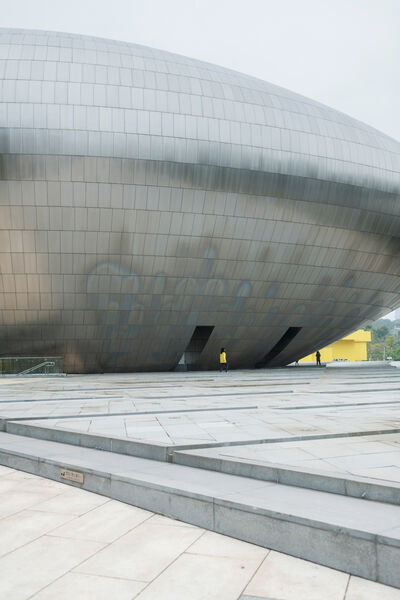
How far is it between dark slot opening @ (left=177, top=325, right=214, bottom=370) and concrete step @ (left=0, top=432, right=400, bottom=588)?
2004cm

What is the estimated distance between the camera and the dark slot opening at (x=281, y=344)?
93.2ft

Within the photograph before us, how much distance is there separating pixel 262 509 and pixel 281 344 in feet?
84.5

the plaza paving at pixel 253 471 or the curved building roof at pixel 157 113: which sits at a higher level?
the curved building roof at pixel 157 113

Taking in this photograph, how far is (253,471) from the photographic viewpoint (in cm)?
492

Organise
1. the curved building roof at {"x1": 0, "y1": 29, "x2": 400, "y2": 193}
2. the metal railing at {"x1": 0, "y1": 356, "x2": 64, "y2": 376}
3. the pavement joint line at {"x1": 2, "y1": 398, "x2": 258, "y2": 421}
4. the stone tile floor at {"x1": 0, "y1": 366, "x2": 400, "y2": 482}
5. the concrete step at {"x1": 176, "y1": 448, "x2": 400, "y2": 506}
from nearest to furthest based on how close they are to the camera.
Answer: the concrete step at {"x1": 176, "y1": 448, "x2": 400, "y2": 506}, the stone tile floor at {"x1": 0, "y1": 366, "x2": 400, "y2": 482}, the pavement joint line at {"x1": 2, "y1": 398, "x2": 258, "y2": 421}, the curved building roof at {"x1": 0, "y1": 29, "x2": 400, "y2": 193}, the metal railing at {"x1": 0, "y1": 356, "x2": 64, "y2": 376}

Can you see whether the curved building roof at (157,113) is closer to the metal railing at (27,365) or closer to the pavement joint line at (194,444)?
the metal railing at (27,365)

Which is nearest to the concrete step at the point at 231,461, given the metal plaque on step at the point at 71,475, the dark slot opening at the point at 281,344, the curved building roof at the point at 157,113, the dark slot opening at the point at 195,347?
the metal plaque on step at the point at 71,475

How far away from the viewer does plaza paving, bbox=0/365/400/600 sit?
3414 millimetres

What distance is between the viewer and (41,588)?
10.6 ft

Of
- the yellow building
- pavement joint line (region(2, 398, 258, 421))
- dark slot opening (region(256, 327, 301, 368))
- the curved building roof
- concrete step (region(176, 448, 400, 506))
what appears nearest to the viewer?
concrete step (region(176, 448, 400, 506))

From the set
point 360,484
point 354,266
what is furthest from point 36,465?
point 354,266

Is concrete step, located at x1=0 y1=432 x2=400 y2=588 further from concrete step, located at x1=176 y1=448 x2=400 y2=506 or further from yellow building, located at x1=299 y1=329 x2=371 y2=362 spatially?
yellow building, located at x1=299 y1=329 x2=371 y2=362

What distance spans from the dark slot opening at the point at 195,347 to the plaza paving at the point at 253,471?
52.8 feet

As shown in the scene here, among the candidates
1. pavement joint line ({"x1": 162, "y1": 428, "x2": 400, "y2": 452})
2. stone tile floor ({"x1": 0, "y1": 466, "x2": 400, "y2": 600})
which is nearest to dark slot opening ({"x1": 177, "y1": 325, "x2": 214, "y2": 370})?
pavement joint line ({"x1": 162, "y1": 428, "x2": 400, "y2": 452})
